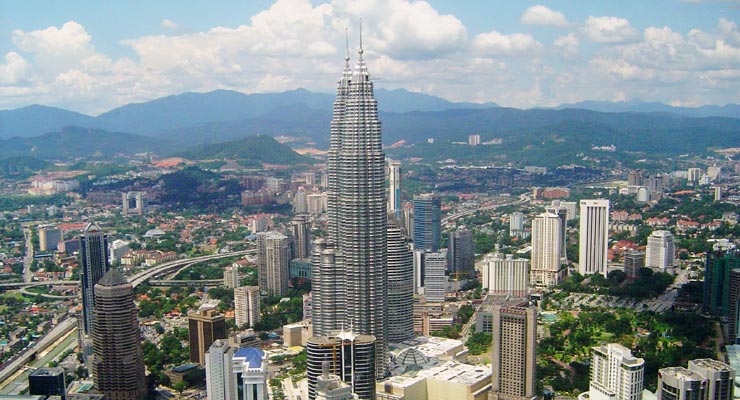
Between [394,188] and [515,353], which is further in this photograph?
[394,188]

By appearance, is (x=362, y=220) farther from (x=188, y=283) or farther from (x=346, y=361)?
(x=188, y=283)

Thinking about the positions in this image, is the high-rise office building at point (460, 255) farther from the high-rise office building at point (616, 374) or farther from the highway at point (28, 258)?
the highway at point (28, 258)

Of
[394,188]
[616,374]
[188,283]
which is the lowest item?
[188,283]

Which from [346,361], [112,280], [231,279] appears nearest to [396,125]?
[231,279]

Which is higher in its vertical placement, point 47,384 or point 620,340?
point 47,384

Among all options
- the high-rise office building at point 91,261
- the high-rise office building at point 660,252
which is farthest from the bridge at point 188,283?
the high-rise office building at point 660,252

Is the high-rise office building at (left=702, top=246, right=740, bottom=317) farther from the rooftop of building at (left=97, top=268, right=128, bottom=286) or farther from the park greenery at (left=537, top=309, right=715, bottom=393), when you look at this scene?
the rooftop of building at (left=97, top=268, right=128, bottom=286)

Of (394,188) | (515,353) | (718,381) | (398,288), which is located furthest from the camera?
(394,188)

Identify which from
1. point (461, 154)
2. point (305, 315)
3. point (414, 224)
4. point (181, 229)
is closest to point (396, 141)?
point (461, 154)
